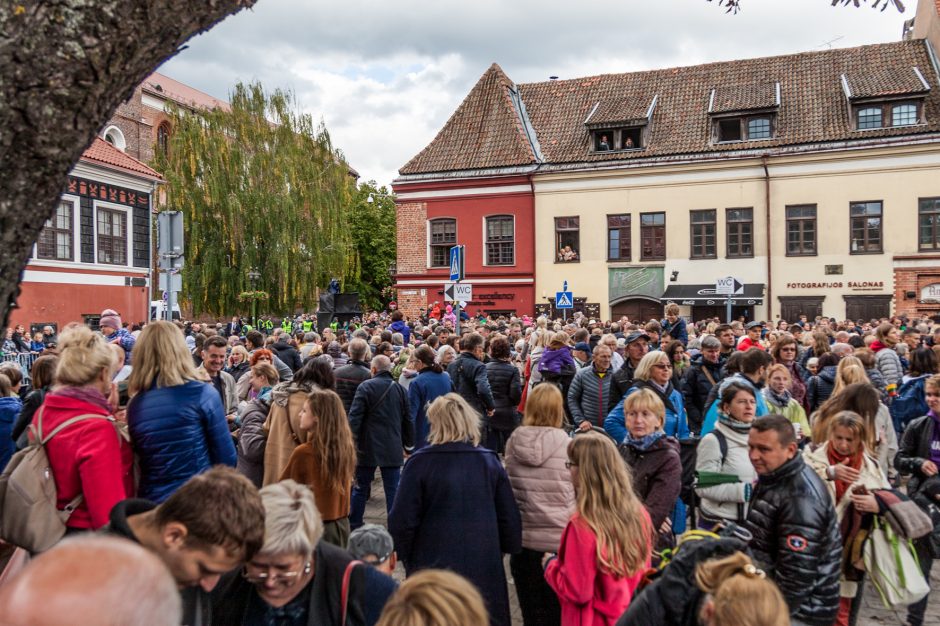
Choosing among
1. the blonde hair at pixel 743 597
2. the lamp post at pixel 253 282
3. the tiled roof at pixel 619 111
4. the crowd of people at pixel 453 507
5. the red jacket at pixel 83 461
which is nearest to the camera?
the blonde hair at pixel 743 597

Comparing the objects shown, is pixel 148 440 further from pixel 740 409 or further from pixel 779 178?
pixel 779 178

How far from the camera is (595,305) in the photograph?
28.8m

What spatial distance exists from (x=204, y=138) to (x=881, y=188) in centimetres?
2629

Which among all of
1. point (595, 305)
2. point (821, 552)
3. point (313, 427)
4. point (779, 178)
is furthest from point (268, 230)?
point (821, 552)

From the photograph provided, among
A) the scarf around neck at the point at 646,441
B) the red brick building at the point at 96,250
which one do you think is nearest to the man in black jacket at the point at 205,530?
the scarf around neck at the point at 646,441

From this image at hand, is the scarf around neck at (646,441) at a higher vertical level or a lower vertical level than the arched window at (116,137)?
lower

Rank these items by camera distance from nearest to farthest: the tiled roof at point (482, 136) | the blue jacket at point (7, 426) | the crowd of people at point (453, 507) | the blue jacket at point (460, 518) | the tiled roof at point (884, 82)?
1. the crowd of people at point (453, 507)
2. the blue jacket at point (460, 518)
3. the blue jacket at point (7, 426)
4. the tiled roof at point (884, 82)
5. the tiled roof at point (482, 136)

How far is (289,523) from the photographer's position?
2.63m

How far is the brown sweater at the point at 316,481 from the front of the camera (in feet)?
15.3

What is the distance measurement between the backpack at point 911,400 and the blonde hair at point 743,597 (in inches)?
239

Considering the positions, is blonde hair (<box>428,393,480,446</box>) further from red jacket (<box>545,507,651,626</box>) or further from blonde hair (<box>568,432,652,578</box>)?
red jacket (<box>545,507,651,626</box>)

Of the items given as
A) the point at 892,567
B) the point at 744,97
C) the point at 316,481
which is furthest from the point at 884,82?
the point at 316,481

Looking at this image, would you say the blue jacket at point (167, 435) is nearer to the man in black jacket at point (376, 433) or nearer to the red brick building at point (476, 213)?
the man in black jacket at point (376, 433)

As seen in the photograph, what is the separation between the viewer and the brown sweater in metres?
4.66
